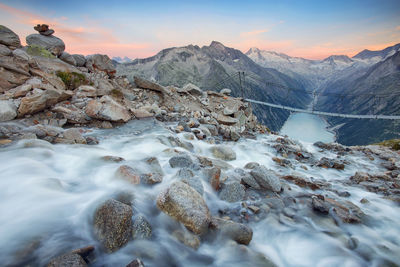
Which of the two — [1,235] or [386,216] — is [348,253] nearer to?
[386,216]

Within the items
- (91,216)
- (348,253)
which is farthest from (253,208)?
(91,216)

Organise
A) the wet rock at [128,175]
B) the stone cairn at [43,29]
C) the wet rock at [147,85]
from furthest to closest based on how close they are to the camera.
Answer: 1. the wet rock at [147,85]
2. the stone cairn at [43,29]
3. the wet rock at [128,175]

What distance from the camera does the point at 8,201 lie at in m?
3.46

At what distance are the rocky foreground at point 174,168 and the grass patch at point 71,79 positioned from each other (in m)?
0.05

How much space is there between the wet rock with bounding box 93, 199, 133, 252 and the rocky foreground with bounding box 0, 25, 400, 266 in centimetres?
2

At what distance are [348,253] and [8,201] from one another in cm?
651

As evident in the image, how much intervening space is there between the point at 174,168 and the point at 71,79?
8.37 meters

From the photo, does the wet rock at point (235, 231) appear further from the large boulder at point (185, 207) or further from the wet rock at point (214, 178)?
the wet rock at point (214, 178)

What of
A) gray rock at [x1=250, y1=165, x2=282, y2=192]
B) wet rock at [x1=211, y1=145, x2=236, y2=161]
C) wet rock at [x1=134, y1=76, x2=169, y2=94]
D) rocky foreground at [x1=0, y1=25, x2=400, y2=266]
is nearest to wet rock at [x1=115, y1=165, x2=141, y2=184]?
rocky foreground at [x1=0, y1=25, x2=400, y2=266]

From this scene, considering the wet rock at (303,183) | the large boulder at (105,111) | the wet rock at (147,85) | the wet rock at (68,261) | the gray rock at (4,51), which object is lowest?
the wet rock at (303,183)

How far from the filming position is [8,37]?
900cm

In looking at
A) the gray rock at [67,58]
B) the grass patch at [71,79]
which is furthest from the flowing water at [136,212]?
the gray rock at [67,58]

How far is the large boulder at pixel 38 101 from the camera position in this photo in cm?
698

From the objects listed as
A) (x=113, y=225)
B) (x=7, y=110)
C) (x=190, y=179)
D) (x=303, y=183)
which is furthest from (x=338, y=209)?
(x=7, y=110)
